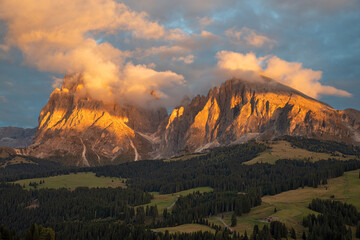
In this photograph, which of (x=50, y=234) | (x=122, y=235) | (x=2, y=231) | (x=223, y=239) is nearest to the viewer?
(x=2, y=231)

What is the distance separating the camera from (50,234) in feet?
506

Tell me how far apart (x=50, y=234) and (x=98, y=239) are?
44.8 m

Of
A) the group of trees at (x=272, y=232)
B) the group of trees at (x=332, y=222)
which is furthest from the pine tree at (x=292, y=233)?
the group of trees at (x=332, y=222)

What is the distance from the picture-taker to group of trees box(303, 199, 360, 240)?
16127 cm

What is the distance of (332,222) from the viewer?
17438 cm

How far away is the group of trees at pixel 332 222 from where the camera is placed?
529 feet

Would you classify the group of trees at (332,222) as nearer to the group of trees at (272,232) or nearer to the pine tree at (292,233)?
the pine tree at (292,233)

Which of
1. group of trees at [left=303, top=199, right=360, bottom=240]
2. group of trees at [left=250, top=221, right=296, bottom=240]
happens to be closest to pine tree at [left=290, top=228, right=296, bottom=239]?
group of trees at [left=250, top=221, right=296, bottom=240]

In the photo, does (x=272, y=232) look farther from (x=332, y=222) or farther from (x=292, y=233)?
(x=332, y=222)

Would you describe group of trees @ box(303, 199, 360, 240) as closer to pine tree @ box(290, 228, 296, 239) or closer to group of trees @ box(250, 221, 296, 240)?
pine tree @ box(290, 228, 296, 239)

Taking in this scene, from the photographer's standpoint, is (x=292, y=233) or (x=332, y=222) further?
(x=332, y=222)

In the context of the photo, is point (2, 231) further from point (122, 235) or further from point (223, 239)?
point (223, 239)

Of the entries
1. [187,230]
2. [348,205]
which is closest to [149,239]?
[187,230]

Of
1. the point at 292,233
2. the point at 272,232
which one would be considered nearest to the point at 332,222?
the point at 292,233
